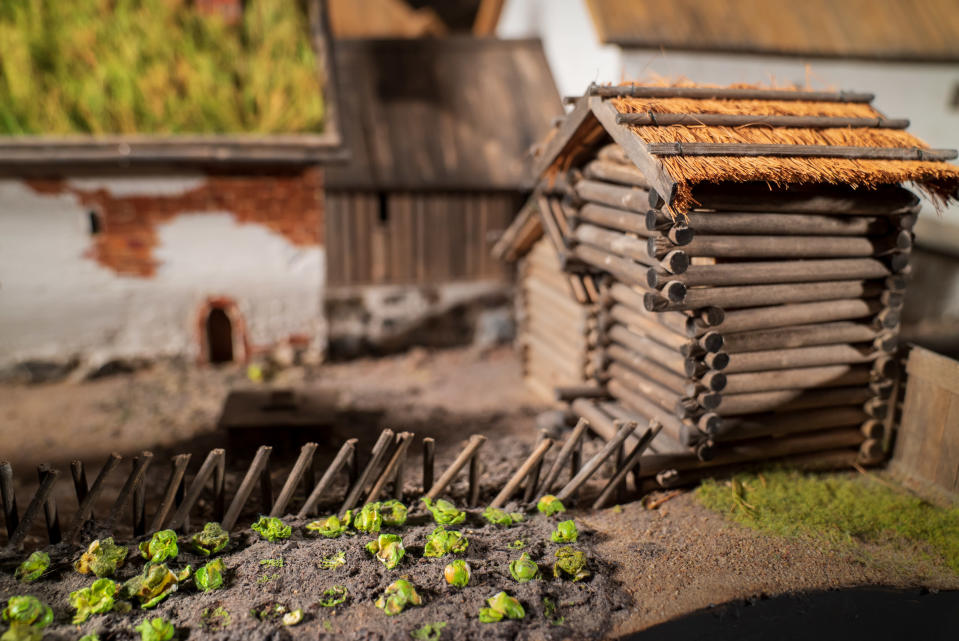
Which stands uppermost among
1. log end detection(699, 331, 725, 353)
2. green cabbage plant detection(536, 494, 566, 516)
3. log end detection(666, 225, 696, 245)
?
log end detection(666, 225, 696, 245)

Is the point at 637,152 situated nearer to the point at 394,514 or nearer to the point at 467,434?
the point at 394,514

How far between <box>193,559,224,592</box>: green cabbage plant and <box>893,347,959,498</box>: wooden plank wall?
663 centimetres

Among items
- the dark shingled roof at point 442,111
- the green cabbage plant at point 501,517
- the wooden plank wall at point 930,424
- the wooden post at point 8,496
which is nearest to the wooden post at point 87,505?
the wooden post at point 8,496

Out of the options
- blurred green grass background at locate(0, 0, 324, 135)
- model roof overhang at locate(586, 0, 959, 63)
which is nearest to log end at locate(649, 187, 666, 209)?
model roof overhang at locate(586, 0, 959, 63)

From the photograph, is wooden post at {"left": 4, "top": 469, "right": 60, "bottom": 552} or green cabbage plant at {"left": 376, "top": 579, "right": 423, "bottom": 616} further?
wooden post at {"left": 4, "top": 469, "right": 60, "bottom": 552}

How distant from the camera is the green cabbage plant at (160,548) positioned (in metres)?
5.82

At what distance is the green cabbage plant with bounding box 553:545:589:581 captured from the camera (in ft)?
19.5

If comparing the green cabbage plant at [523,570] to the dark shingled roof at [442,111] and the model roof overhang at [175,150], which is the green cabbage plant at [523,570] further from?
the dark shingled roof at [442,111]

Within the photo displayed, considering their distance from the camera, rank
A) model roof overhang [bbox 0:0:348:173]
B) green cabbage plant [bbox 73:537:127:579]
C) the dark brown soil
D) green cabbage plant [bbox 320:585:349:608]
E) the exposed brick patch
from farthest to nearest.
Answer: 1. the exposed brick patch
2. model roof overhang [bbox 0:0:348:173]
3. green cabbage plant [bbox 73:537:127:579]
4. green cabbage plant [bbox 320:585:349:608]
5. the dark brown soil

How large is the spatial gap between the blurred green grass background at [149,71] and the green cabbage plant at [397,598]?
732cm

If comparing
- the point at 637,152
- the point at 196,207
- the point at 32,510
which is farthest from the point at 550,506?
the point at 196,207

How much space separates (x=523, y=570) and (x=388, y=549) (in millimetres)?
1024


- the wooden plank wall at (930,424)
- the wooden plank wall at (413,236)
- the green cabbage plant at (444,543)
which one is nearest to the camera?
the green cabbage plant at (444,543)

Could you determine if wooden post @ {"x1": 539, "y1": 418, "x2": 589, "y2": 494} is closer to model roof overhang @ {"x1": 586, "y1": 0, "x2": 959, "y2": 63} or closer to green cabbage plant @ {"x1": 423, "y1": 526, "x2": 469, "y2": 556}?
green cabbage plant @ {"x1": 423, "y1": 526, "x2": 469, "y2": 556}
